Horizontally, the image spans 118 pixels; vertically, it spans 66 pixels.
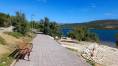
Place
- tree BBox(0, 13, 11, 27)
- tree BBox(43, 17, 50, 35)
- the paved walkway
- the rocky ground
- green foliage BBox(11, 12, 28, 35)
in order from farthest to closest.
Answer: tree BBox(0, 13, 11, 27) → tree BBox(43, 17, 50, 35) → green foliage BBox(11, 12, 28, 35) → the rocky ground → the paved walkway

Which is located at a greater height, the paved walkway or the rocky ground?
the paved walkway

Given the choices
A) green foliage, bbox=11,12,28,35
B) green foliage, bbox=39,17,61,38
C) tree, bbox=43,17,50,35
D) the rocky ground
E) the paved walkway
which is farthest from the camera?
tree, bbox=43,17,50,35

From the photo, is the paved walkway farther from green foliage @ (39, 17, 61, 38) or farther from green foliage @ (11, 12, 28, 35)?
green foliage @ (39, 17, 61, 38)

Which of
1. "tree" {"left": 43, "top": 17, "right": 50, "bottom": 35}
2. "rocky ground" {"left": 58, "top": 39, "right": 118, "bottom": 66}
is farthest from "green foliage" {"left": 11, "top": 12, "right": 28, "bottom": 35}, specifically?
"tree" {"left": 43, "top": 17, "right": 50, "bottom": 35}

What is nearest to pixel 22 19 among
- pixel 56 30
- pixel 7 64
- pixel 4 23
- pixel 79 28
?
pixel 56 30

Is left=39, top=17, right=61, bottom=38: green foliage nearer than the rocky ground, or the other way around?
the rocky ground

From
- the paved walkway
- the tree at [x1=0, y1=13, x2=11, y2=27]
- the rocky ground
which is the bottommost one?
the rocky ground

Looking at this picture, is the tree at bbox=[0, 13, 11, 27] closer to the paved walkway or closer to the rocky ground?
the rocky ground

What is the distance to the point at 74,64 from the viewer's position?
15.0 metres

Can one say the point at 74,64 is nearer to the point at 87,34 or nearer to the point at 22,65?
the point at 22,65

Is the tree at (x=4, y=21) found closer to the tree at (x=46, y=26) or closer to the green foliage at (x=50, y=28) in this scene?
the green foliage at (x=50, y=28)

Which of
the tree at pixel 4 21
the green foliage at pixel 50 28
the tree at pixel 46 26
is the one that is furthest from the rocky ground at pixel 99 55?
the tree at pixel 4 21

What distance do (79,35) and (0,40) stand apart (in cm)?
4514

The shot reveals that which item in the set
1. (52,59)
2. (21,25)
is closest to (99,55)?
(52,59)
